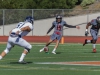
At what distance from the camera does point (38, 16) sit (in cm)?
4225

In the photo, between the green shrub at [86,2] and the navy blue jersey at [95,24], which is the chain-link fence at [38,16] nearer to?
the green shrub at [86,2]

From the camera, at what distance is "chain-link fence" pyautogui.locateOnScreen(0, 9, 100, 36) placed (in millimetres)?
41438

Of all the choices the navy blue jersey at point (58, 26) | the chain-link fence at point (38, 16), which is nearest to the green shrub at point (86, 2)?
the chain-link fence at point (38, 16)

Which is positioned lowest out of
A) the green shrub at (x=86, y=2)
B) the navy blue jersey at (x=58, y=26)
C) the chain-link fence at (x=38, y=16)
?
the chain-link fence at (x=38, y=16)

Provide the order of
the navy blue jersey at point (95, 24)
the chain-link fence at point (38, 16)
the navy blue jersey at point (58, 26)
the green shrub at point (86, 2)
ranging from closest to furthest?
the navy blue jersey at point (58, 26) < the navy blue jersey at point (95, 24) < the chain-link fence at point (38, 16) < the green shrub at point (86, 2)

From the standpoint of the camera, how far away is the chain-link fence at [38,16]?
41.4 meters

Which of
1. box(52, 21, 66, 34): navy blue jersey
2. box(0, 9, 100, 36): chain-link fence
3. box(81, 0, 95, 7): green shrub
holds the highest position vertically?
box(81, 0, 95, 7): green shrub

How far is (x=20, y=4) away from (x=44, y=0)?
136 inches

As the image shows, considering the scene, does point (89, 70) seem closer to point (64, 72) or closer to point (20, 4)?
point (64, 72)

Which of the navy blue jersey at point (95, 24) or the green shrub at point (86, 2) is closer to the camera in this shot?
the navy blue jersey at point (95, 24)

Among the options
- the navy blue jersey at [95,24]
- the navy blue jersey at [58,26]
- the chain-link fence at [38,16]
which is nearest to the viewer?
the navy blue jersey at [58,26]

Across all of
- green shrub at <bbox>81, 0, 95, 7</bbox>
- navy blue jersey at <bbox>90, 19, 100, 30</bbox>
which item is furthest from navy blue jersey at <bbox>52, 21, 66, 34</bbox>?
green shrub at <bbox>81, 0, 95, 7</bbox>

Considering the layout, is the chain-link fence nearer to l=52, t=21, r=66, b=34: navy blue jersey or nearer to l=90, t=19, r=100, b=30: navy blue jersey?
l=90, t=19, r=100, b=30: navy blue jersey

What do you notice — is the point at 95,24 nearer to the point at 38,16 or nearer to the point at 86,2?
the point at 38,16
